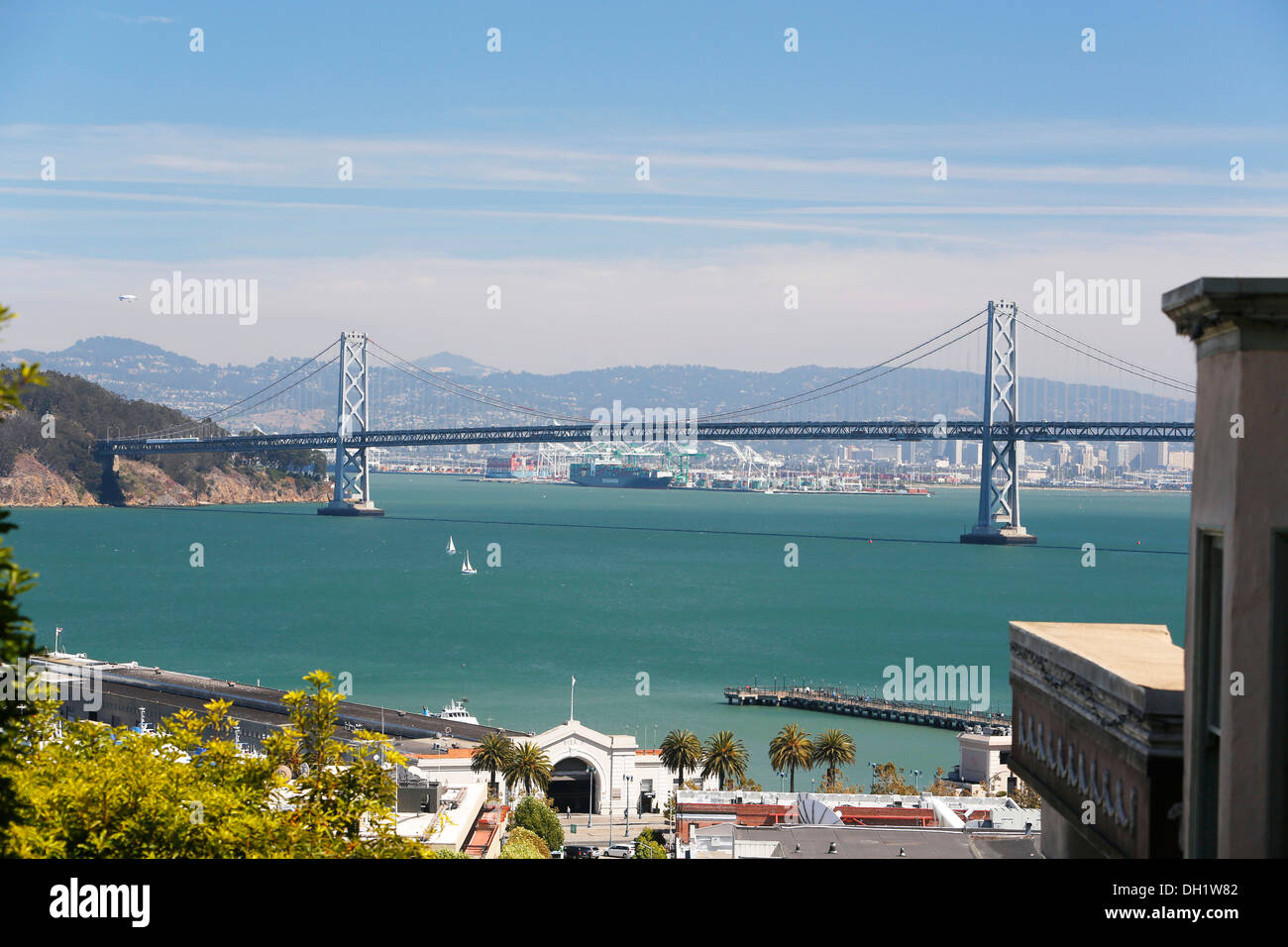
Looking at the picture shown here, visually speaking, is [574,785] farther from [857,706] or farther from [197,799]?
[197,799]

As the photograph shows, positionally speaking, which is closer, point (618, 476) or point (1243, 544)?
point (1243, 544)

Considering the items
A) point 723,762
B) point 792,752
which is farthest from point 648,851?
point 792,752

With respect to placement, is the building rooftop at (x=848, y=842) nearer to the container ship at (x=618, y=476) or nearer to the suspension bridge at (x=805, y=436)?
the suspension bridge at (x=805, y=436)

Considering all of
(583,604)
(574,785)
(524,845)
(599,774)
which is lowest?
(574,785)

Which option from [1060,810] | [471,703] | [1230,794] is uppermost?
[1230,794]

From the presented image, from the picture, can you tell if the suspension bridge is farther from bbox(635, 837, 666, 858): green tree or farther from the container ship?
the container ship

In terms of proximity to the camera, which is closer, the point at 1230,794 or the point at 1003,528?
the point at 1230,794

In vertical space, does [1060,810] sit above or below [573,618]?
above
